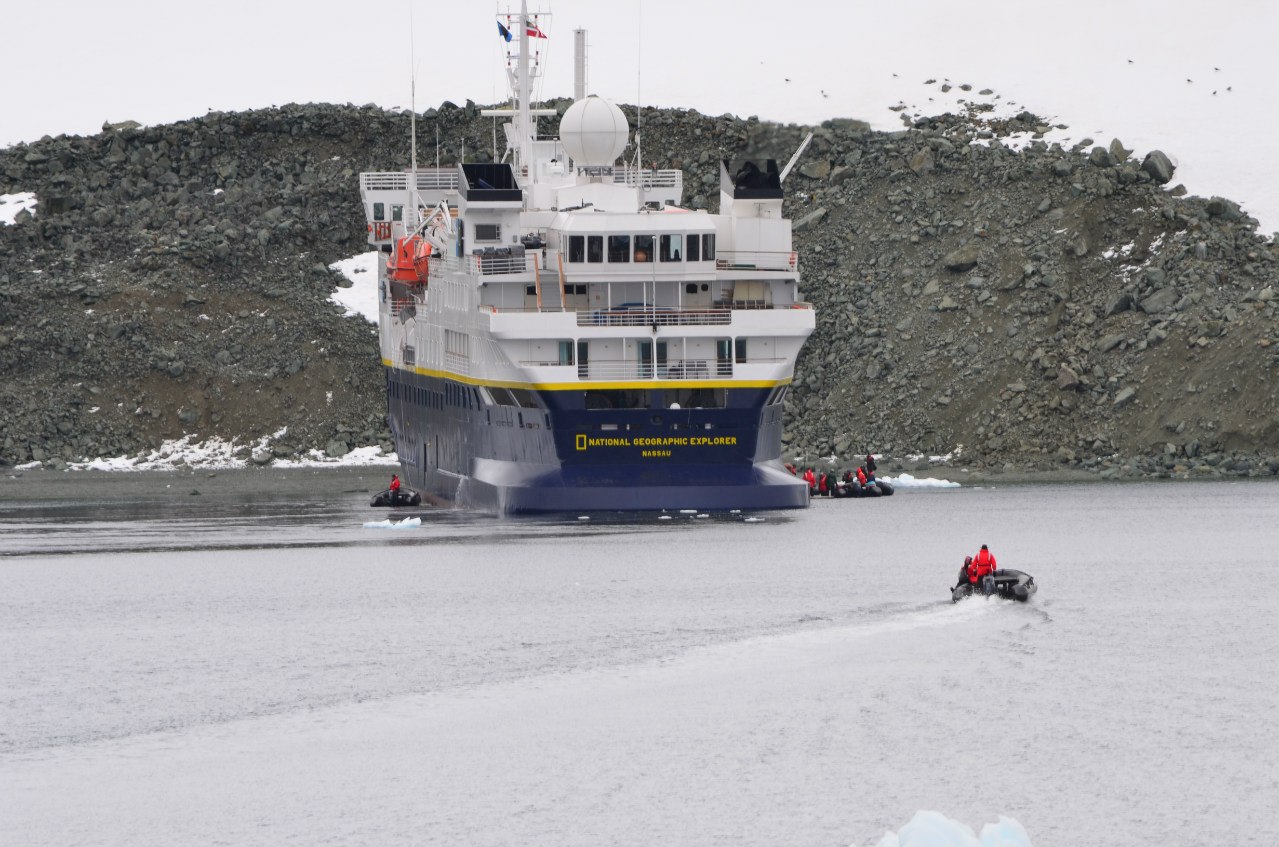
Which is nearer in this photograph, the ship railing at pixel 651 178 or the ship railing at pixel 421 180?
the ship railing at pixel 651 178

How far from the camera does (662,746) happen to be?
42969 millimetres

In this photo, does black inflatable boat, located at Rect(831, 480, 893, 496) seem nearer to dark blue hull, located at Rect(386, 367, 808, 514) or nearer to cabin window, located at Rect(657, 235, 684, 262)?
dark blue hull, located at Rect(386, 367, 808, 514)

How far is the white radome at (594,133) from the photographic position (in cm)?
8344

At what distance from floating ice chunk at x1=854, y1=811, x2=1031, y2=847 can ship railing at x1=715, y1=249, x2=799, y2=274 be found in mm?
44161

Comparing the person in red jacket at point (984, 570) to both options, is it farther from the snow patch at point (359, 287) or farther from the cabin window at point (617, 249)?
the snow patch at point (359, 287)

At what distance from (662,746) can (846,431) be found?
5717cm

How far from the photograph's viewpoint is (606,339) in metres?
73.1

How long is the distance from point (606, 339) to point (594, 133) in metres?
13.0

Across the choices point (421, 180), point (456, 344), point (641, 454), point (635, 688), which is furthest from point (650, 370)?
point (421, 180)

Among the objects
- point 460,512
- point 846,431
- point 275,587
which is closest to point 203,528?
point 460,512

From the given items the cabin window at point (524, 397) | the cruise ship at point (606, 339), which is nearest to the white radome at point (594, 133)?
the cruise ship at point (606, 339)

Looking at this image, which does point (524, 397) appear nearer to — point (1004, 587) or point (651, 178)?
point (651, 178)

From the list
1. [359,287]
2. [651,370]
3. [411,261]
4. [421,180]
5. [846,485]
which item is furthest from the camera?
[359,287]

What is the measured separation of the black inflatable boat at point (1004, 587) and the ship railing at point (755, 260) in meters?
22.7
